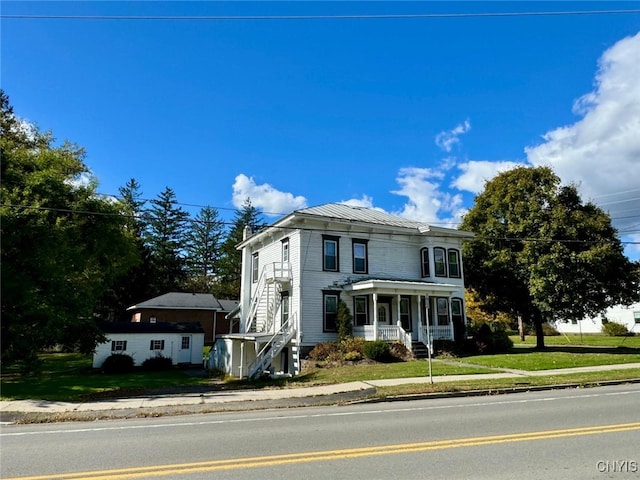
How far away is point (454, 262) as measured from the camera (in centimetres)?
2859

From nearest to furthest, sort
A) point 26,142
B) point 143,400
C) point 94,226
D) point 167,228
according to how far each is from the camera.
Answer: point 143,400 < point 94,226 < point 26,142 < point 167,228

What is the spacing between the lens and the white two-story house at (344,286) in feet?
78.2

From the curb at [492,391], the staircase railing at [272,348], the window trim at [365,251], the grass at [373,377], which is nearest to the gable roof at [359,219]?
the window trim at [365,251]

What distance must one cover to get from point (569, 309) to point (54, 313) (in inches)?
1087

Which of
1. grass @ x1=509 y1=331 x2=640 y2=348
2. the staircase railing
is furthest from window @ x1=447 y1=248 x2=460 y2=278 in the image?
grass @ x1=509 y1=331 x2=640 y2=348

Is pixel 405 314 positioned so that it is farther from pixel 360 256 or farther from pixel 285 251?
pixel 285 251

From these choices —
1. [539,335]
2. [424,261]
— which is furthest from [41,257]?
[539,335]

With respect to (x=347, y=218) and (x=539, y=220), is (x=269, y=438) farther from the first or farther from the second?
(x=539, y=220)

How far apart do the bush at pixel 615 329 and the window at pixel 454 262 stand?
30516mm

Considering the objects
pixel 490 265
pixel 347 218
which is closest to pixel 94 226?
pixel 347 218

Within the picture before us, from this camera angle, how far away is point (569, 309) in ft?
90.5

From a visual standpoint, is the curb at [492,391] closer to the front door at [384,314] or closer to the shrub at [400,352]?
the shrub at [400,352]

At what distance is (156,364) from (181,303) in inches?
449

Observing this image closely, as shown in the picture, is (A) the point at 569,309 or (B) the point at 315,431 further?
(A) the point at 569,309
